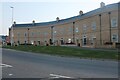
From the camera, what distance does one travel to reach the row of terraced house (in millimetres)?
49688

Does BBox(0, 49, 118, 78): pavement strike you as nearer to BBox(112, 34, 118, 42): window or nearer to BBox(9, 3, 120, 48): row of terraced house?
BBox(9, 3, 120, 48): row of terraced house

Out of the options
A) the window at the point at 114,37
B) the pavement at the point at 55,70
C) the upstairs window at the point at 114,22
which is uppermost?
the upstairs window at the point at 114,22

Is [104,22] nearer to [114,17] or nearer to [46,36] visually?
[114,17]

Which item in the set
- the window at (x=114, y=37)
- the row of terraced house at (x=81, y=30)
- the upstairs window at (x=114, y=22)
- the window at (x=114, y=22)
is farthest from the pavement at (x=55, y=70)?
the window at (x=114, y=22)

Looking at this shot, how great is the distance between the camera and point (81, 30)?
6475 cm

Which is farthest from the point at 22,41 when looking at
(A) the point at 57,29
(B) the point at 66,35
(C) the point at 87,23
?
(C) the point at 87,23

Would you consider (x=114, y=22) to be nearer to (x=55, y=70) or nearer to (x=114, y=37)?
(x=114, y=37)

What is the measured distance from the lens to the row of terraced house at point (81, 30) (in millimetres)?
49688

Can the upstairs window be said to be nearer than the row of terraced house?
No

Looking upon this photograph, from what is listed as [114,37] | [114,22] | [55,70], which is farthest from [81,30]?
[55,70]

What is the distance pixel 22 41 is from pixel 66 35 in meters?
29.2

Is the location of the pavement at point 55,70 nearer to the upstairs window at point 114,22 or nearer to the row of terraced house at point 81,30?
the row of terraced house at point 81,30

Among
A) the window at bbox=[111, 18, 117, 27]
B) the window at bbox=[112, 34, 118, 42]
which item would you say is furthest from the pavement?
the window at bbox=[111, 18, 117, 27]

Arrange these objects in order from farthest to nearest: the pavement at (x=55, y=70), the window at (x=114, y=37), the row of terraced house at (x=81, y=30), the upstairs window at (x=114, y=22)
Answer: the upstairs window at (x=114, y=22) < the row of terraced house at (x=81, y=30) < the window at (x=114, y=37) < the pavement at (x=55, y=70)
